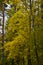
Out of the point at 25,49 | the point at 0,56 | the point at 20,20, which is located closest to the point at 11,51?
the point at 25,49

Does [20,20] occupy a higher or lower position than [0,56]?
higher

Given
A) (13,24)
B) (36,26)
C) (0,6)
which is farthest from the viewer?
(0,6)

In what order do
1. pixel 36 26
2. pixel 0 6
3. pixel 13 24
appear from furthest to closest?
1. pixel 0 6
2. pixel 13 24
3. pixel 36 26

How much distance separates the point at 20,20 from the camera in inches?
535

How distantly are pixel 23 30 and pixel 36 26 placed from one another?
708 mm

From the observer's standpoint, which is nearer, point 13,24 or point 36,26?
point 36,26

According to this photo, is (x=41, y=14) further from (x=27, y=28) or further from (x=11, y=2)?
(x=11, y=2)

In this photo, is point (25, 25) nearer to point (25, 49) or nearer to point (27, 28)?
point (27, 28)

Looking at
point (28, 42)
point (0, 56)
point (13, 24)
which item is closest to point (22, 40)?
point (28, 42)

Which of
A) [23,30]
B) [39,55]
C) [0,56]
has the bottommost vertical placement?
[0,56]

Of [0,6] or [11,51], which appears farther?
[0,6]

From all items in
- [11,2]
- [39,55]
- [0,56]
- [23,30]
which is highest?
[11,2]

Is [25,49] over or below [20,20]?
below

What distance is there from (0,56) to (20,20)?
493 cm
